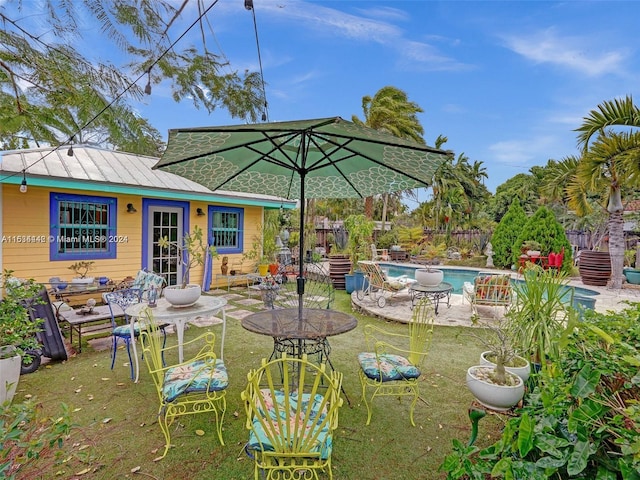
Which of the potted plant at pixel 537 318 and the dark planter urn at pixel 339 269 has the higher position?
the potted plant at pixel 537 318

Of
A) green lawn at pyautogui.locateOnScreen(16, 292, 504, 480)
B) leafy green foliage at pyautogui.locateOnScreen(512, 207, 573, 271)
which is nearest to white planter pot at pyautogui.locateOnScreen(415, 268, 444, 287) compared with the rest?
green lawn at pyautogui.locateOnScreen(16, 292, 504, 480)

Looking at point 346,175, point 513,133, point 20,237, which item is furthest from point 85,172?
point 513,133

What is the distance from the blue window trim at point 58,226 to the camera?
247 inches

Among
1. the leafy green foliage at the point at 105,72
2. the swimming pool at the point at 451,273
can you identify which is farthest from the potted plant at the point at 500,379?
the swimming pool at the point at 451,273

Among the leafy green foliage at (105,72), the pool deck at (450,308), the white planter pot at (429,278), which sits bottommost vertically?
the pool deck at (450,308)

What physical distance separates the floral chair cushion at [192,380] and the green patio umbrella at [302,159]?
102 cm

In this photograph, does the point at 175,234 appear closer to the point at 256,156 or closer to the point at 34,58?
the point at 34,58

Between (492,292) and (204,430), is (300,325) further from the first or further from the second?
(492,292)

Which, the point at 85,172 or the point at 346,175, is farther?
the point at 85,172

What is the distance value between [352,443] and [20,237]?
262 inches

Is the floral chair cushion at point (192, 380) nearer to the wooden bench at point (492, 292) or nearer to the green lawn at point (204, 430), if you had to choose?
the green lawn at point (204, 430)

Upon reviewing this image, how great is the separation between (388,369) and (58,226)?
6609 mm

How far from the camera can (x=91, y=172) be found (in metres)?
6.57

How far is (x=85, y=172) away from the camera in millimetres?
6441
